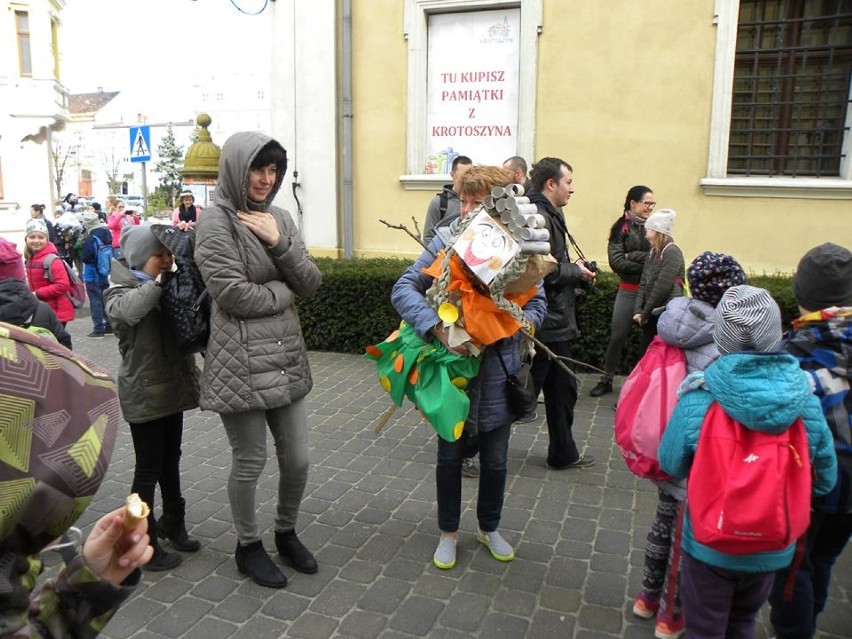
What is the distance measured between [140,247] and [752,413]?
2.74 meters

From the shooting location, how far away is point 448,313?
124 inches

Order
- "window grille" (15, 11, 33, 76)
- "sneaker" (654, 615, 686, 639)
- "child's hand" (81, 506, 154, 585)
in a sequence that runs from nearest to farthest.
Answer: "child's hand" (81, 506, 154, 585) → "sneaker" (654, 615, 686, 639) → "window grille" (15, 11, 33, 76)

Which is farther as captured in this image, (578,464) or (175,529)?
(578,464)

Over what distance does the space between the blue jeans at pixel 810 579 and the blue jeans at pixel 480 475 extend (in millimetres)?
1306

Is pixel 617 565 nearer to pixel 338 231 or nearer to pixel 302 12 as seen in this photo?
pixel 338 231

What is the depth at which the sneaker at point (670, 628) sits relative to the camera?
114 inches

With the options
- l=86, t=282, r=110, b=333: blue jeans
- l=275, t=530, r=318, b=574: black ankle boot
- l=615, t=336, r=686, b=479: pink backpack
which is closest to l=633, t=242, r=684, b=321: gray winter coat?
l=615, t=336, r=686, b=479: pink backpack

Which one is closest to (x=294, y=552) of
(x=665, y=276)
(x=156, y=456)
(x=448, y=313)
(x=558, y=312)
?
(x=156, y=456)

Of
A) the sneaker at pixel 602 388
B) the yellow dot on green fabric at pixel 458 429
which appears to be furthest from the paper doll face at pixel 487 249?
the sneaker at pixel 602 388

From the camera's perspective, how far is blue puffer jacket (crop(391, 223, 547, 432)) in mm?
3330

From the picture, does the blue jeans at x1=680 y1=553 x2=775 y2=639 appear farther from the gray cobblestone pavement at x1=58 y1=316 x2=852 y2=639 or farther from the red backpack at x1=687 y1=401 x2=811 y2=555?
the gray cobblestone pavement at x1=58 y1=316 x2=852 y2=639

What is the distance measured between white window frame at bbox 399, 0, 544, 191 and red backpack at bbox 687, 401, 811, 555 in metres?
7.01

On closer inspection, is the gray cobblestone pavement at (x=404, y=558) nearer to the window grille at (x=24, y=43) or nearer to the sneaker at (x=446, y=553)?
the sneaker at (x=446, y=553)

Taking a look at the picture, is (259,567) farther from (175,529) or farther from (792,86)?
(792,86)
